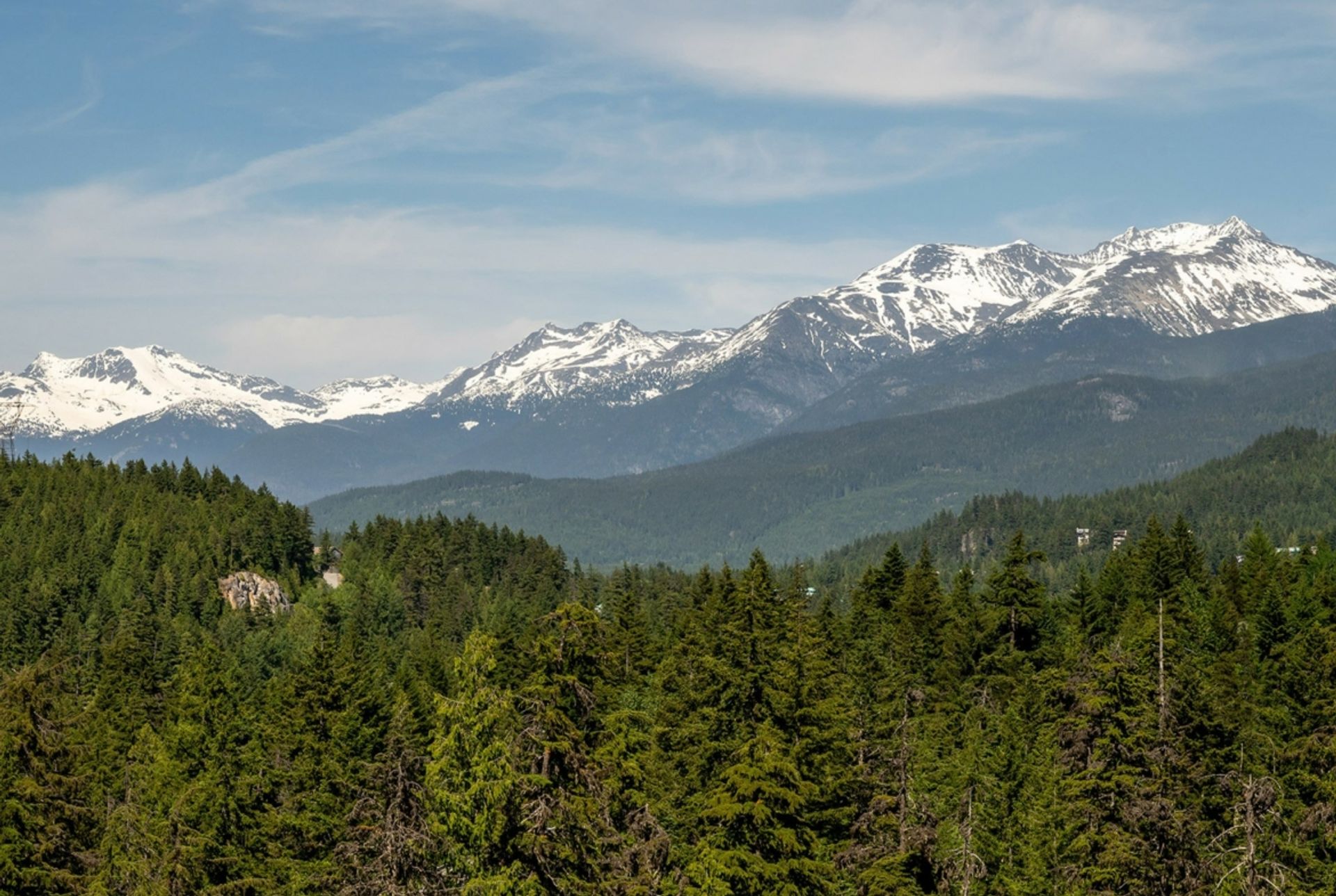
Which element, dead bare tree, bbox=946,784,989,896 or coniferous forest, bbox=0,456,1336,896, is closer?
coniferous forest, bbox=0,456,1336,896

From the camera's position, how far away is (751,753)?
4781 cm

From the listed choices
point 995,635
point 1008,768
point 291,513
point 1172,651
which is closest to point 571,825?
point 1008,768

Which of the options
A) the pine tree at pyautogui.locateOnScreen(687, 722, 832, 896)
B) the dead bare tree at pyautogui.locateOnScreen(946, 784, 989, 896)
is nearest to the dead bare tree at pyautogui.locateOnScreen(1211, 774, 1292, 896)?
the dead bare tree at pyautogui.locateOnScreen(946, 784, 989, 896)

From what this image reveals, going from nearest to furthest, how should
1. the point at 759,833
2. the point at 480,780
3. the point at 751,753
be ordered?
the point at 480,780 < the point at 759,833 < the point at 751,753

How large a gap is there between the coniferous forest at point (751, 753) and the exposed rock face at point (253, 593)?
143 ft

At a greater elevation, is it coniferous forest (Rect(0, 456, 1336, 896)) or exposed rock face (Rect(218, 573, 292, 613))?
exposed rock face (Rect(218, 573, 292, 613))

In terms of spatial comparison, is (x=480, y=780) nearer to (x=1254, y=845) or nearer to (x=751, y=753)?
(x=751, y=753)

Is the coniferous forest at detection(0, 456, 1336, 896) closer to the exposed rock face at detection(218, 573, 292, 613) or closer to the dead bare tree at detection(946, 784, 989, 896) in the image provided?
the dead bare tree at detection(946, 784, 989, 896)

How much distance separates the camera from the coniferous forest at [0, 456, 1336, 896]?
3884 cm

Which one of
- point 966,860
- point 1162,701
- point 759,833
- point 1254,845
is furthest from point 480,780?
point 1162,701

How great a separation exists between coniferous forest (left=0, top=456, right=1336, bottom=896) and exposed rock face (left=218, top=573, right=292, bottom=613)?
4368 centimetres

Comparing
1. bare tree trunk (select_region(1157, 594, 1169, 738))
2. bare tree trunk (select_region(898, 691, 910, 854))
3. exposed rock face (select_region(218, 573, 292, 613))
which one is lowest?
bare tree trunk (select_region(898, 691, 910, 854))

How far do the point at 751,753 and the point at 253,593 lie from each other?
122900 mm

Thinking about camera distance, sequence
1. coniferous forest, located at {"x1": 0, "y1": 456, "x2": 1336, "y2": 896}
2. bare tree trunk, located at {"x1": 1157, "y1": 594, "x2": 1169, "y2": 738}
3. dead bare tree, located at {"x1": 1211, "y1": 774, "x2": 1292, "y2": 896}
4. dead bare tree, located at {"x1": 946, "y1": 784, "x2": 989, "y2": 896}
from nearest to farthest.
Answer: dead bare tree, located at {"x1": 1211, "y1": 774, "x2": 1292, "y2": 896}
coniferous forest, located at {"x1": 0, "y1": 456, "x2": 1336, "y2": 896}
bare tree trunk, located at {"x1": 1157, "y1": 594, "x2": 1169, "y2": 738}
dead bare tree, located at {"x1": 946, "y1": 784, "x2": 989, "y2": 896}
